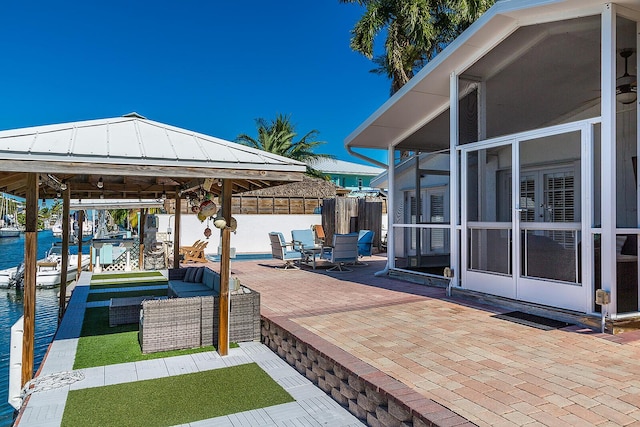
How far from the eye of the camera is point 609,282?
5133mm

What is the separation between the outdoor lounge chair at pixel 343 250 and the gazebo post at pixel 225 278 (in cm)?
621

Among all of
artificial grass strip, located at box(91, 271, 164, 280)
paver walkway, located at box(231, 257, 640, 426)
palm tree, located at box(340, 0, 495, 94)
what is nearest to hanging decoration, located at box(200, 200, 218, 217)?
paver walkway, located at box(231, 257, 640, 426)

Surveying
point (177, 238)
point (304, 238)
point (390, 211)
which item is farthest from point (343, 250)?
point (177, 238)

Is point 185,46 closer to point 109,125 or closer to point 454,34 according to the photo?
point 454,34

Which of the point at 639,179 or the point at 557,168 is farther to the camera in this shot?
the point at 557,168

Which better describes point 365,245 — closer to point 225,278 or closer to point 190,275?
point 190,275

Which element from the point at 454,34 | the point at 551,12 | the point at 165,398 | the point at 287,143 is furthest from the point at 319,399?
the point at 287,143

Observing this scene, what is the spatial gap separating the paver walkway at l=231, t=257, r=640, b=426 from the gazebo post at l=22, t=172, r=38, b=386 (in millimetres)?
2884

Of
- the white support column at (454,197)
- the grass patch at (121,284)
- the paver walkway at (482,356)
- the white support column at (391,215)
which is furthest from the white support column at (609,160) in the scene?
the grass patch at (121,284)

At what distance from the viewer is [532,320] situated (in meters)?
5.73

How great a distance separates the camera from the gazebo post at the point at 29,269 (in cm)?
457

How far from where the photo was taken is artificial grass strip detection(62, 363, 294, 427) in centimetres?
379

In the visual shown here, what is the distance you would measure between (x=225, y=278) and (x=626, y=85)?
19.0 feet

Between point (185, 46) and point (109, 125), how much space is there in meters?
29.9
